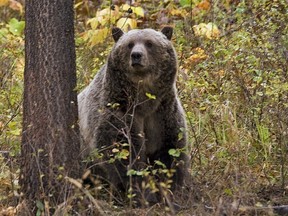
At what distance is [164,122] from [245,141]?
115 cm

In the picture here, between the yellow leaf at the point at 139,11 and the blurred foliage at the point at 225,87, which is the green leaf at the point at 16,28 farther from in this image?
the yellow leaf at the point at 139,11

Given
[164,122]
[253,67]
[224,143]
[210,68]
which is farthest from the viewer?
[210,68]

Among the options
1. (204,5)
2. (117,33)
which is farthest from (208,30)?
(117,33)

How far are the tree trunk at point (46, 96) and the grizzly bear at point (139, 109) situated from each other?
2.42 feet

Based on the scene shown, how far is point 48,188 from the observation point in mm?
5551

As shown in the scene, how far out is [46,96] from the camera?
562 cm

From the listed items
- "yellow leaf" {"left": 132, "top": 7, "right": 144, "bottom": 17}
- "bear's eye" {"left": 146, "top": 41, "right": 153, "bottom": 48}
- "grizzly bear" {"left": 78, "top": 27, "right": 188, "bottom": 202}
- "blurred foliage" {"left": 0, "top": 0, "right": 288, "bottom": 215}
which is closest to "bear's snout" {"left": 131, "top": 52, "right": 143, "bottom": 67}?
"grizzly bear" {"left": 78, "top": 27, "right": 188, "bottom": 202}

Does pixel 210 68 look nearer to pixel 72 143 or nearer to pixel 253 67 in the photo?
→ pixel 253 67

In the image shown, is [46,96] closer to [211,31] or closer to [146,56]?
[146,56]

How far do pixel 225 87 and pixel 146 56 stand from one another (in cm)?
187

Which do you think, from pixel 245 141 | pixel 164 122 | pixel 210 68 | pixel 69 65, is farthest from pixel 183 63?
pixel 69 65

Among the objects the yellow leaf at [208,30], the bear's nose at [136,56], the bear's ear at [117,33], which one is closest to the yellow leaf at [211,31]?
the yellow leaf at [208,30]

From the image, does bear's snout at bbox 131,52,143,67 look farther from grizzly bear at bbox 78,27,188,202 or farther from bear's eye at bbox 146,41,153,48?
bear's eye at bbox 146,41,153,48

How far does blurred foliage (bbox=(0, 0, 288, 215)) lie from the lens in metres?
6.75
